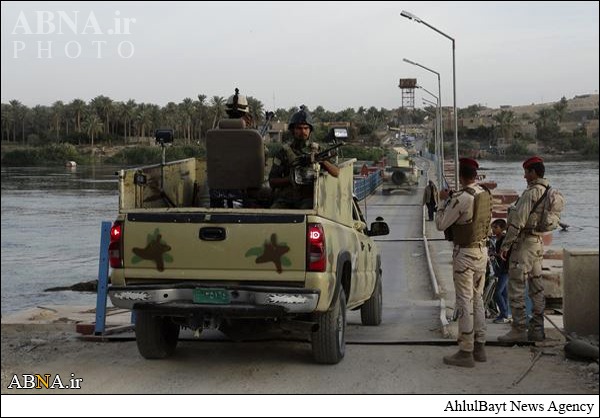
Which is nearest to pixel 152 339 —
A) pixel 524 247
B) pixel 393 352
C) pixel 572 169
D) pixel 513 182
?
pixel 393 352

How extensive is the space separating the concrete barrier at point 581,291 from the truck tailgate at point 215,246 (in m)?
2.94

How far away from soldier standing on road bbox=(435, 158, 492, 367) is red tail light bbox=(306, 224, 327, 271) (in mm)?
1231

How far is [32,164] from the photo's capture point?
→ 22.5 metres

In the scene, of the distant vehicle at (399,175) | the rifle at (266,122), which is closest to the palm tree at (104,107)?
the rifle at (266,122)

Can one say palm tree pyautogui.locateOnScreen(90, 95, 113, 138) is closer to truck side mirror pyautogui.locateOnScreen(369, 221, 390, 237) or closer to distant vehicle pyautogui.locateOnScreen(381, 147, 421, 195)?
truck side mirror pyautogui.locateOnScreen(369, 221, 390, 237)

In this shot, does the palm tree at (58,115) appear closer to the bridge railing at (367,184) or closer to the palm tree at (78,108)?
the palm tree at (78,108)

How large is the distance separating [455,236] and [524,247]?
1.20 meters

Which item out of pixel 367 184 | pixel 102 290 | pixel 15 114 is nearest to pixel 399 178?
pixel 367 184

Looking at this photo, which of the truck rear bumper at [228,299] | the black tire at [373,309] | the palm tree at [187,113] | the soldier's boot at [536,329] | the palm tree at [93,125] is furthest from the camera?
the palm tree at [93,125]

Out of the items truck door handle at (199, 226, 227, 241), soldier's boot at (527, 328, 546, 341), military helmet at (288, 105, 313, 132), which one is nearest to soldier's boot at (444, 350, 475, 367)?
soldier's boot at (527, 328, 546, 341)

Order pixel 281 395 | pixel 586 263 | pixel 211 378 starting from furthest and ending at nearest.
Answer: pixel 586 263
pixel 211 378
pixel 281 395

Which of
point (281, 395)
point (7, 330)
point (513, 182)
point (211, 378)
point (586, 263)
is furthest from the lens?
point (513, 182)

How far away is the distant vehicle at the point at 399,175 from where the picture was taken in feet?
202

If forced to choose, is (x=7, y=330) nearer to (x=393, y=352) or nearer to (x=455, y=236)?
(x=393, y=352)
